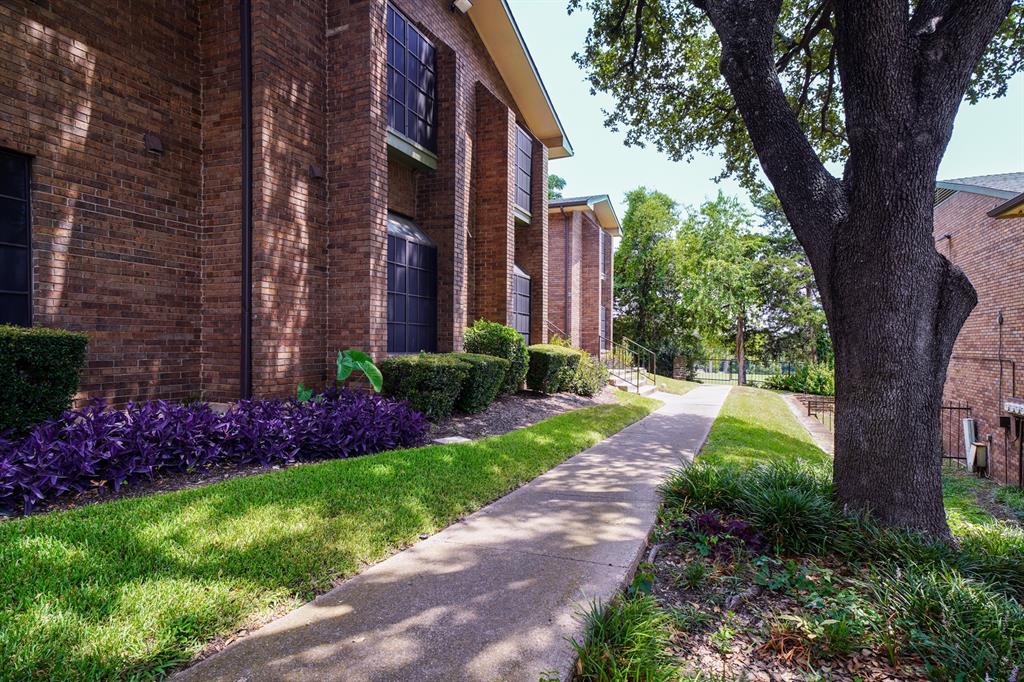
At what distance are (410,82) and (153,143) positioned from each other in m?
5.17

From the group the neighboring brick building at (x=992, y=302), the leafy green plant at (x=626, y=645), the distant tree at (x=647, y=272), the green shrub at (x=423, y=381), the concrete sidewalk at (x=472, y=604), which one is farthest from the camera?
the distant tree at (x=647, y=272)

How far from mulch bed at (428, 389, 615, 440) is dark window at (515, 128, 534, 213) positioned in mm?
5752

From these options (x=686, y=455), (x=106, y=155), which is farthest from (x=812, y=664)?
(x=106, y=155)

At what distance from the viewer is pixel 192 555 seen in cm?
300

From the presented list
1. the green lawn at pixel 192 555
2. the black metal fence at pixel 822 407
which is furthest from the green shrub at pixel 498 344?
the black metal fence at pixel 822 407

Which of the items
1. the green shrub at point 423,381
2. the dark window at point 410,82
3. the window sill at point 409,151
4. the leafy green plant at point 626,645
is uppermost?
the dark window at point 410,82

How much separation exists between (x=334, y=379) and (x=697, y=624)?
21.1 feet

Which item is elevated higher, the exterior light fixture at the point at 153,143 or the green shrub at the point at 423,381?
the exterior light fixture at the point at 153,143

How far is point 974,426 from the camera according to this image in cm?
1411

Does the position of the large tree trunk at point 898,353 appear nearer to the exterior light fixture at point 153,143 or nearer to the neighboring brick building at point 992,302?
the exterior light fixture at point 153,143

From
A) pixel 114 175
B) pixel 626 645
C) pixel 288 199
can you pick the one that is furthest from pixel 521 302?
pixel 626 645

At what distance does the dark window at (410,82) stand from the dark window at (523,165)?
3.91m

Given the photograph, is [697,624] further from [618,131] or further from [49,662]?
[618,131]

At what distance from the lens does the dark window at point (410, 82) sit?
9.45 m
